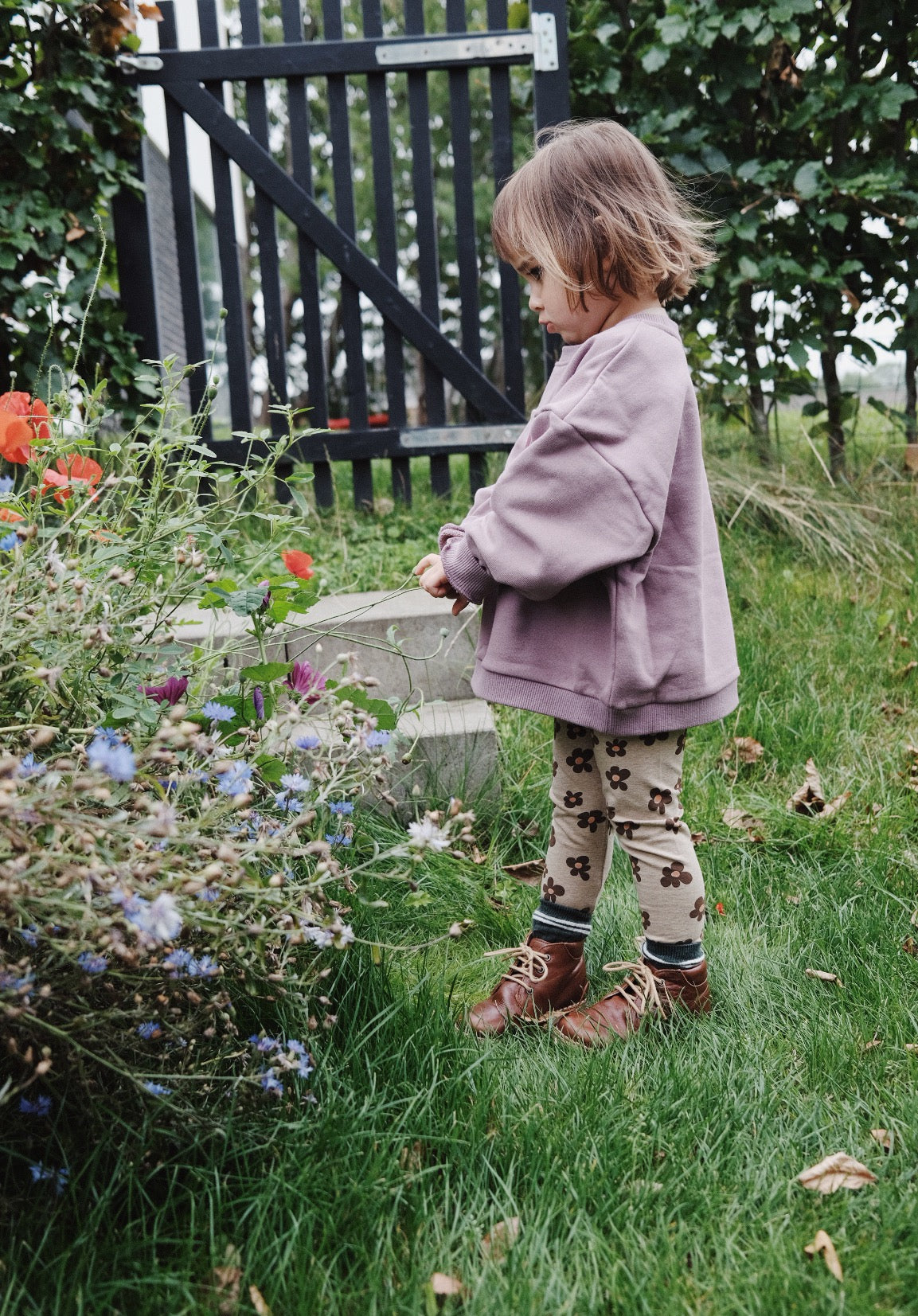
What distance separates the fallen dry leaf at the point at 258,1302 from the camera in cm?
116

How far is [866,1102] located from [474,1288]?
69cm

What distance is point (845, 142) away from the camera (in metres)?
4.06

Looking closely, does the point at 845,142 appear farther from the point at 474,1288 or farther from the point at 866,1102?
the point at 474,1288

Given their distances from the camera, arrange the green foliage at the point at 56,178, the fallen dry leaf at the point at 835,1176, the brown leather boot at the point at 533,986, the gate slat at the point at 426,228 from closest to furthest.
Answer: the fallen dry leaf at the point at 835,1176
the brown leather boot at the point at 533,986
the green foliage at the point at 56,178
the gate slat at the point at 426,228

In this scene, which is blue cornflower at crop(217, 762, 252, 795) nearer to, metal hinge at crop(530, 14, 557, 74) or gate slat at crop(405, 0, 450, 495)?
gate slat at crop(405, 0, 450, 495)

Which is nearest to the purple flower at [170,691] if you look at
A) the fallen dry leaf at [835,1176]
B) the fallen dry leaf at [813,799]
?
the fallen dry leaf at [835,1176]

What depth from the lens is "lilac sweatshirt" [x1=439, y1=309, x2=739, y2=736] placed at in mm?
1628

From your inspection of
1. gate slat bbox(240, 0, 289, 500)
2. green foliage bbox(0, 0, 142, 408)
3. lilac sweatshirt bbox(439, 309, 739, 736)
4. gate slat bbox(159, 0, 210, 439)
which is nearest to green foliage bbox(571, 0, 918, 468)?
gate slat bbox(240, 0, 289, 500)

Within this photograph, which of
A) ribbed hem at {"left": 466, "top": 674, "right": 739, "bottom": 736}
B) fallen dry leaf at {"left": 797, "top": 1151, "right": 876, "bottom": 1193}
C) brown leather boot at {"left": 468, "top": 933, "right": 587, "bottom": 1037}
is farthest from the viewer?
brown leather boot at {"left": 468, "top": 933, "right": 587, "bottom": 1037}

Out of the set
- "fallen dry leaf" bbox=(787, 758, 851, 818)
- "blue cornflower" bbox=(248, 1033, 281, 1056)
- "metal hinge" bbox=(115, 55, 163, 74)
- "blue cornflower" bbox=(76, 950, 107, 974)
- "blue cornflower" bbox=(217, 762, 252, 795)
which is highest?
"metal hinge" bbox=(115, 55, 163, 74)

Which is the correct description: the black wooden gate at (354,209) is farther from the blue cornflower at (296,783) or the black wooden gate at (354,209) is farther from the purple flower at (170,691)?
the blue cornflower at (296,783)

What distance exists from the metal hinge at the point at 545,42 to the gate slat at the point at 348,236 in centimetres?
71

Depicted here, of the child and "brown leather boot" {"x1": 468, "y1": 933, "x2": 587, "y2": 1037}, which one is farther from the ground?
the child

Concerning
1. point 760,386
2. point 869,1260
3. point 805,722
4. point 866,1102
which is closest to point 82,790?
point 869,1260
